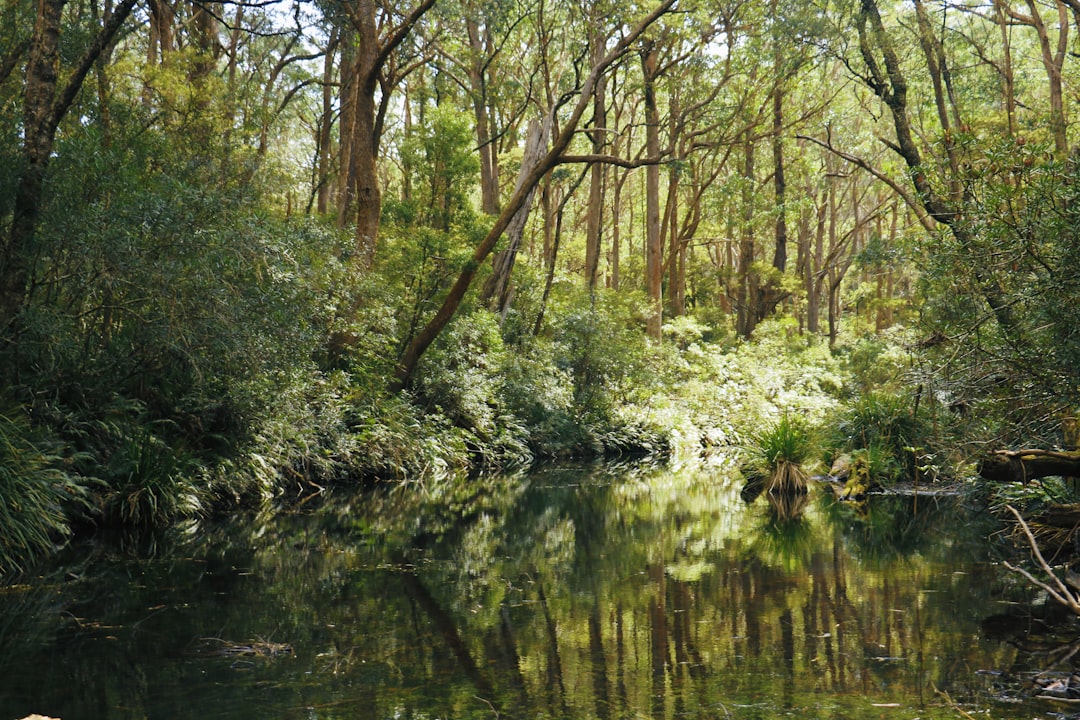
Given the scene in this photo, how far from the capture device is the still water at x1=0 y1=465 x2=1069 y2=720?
4.68 meters

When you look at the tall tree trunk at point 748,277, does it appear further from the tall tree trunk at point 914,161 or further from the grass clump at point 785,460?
the grass clump at point 785,460

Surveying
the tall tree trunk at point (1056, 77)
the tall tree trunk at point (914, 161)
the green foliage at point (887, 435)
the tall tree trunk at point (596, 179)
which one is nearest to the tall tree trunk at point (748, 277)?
the tall tree trunk at point (596, 179)

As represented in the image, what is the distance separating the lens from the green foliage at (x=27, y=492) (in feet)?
26.0

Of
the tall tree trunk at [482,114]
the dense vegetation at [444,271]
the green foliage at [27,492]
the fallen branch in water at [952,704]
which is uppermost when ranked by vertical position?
the tall tree trunk at [482,114]

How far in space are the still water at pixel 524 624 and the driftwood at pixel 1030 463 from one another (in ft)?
3.19

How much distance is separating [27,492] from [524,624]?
4.83 meters

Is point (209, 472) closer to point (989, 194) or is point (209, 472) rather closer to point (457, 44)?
point (989, 194)

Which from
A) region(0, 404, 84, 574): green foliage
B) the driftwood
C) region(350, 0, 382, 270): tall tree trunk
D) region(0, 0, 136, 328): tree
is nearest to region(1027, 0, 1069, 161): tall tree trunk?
the driftwood

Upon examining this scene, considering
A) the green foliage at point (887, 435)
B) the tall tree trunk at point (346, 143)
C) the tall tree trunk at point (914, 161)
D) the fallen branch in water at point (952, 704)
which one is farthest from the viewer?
the tall tree trunk at point (346, 143)

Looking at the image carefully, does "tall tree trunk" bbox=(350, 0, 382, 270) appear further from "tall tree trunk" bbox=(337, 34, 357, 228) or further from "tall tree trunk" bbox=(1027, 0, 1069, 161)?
"tall tree trunk" bbox=(1027, 0, 1069, 161)

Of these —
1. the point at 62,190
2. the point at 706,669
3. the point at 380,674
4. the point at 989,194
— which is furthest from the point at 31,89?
the point at 989,194

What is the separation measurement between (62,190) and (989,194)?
29.3ft

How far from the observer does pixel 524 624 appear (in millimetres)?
6316

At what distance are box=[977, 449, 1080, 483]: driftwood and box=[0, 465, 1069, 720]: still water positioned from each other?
972 mm
